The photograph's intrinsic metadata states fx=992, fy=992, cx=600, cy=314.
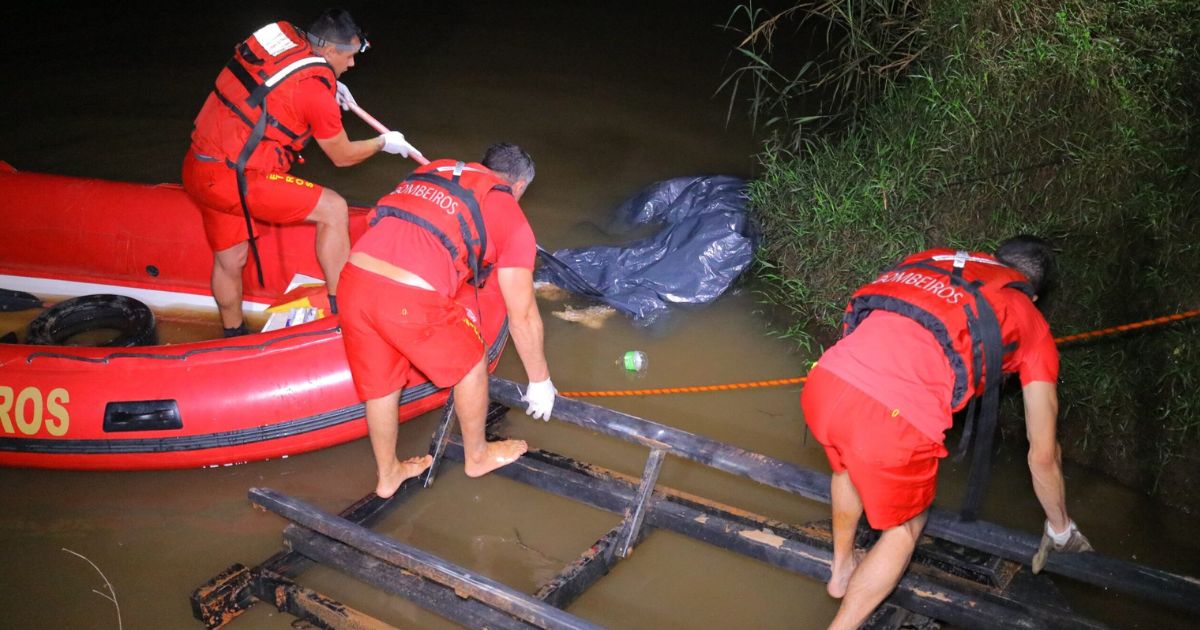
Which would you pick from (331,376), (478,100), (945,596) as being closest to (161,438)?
(331,376)

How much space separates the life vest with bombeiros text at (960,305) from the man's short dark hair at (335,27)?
2.43 m

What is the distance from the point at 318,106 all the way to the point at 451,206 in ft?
4.16

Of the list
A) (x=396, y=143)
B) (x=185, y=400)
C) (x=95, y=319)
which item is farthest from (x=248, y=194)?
(x=95, y=319)

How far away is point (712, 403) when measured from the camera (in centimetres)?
436

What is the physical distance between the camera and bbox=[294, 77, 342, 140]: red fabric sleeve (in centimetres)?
400

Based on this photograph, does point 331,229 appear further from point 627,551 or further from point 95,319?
point 627,551

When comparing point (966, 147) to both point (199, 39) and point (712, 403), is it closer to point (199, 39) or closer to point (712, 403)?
point (712, 403)

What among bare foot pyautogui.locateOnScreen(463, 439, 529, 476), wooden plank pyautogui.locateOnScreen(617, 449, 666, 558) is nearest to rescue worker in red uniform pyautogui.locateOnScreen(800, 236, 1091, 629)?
wooden plank pyautogui.locateOnScreen(617, 449, 666, 558)

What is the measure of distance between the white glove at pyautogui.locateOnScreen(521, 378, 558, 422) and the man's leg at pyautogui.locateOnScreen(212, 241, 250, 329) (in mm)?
1712

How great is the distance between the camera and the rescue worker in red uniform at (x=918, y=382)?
8.50 feet

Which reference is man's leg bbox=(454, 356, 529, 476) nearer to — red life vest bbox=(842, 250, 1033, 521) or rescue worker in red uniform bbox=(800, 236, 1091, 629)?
rescue worker in red uniform bbox=(800, 236, 1091, 629)

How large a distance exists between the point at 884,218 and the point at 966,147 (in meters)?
0.48

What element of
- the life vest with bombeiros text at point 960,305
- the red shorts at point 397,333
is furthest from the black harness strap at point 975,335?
the red shorts at point 397,333

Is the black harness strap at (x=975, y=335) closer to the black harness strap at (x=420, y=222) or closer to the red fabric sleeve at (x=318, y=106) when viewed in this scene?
the black harness strap at (x=420, y=222)
